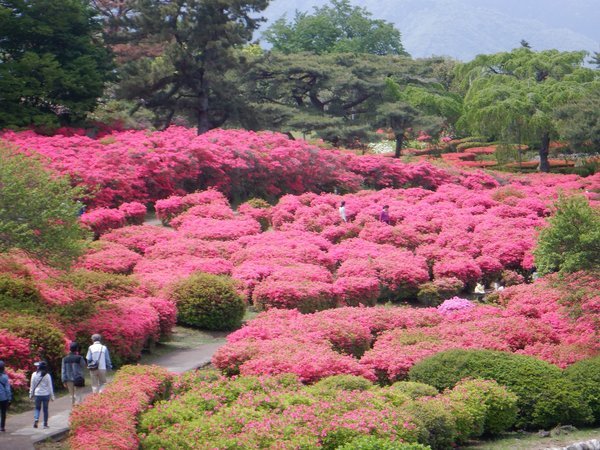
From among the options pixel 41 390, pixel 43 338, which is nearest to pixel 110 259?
pixel 43 338

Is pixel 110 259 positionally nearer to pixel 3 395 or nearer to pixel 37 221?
pixel 37 221

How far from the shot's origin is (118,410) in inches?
584

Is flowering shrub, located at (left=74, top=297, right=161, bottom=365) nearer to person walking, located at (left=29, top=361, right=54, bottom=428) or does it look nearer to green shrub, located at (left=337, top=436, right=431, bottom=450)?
person walking, located at (left=29, top=361, right=54, bottom=428)

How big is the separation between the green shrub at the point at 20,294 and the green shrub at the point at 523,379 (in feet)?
25.6

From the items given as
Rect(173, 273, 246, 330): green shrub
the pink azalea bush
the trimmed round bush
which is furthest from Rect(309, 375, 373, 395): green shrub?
Rect(173, 273, 246, 330): green shrub

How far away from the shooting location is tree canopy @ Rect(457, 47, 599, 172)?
53.4 m

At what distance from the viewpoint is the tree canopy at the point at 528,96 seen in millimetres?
53406

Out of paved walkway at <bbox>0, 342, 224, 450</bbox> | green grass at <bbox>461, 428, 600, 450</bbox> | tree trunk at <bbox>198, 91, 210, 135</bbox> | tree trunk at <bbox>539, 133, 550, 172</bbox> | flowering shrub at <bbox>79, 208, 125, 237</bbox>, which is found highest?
tree trunk at <bbox>198, 91, 210, 135</bbox>

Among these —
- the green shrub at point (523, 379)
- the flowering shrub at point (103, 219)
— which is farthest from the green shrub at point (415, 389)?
the flowering shrub at point (103, 219)

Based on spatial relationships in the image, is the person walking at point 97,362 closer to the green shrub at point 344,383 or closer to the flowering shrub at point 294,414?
the flowering shrub at point 294,414

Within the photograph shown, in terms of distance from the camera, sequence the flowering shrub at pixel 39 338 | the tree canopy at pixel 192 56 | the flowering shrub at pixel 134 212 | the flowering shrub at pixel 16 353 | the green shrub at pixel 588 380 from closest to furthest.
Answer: the flowering shrub at pixel 16 353
the green shrub at pixel 588 380
the flowering shrub at pixel 39 338
the flowering shrub at pixel 134 212
the tree canopy at pixel 192 56

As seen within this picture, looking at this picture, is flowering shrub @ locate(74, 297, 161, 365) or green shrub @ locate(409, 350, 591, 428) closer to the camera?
green shrub @ locate(409, 350, 591, 428)

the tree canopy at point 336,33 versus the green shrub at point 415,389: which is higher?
the tree canopy at point 336,33

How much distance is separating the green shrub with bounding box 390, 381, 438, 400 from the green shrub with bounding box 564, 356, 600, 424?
2.74 meters
